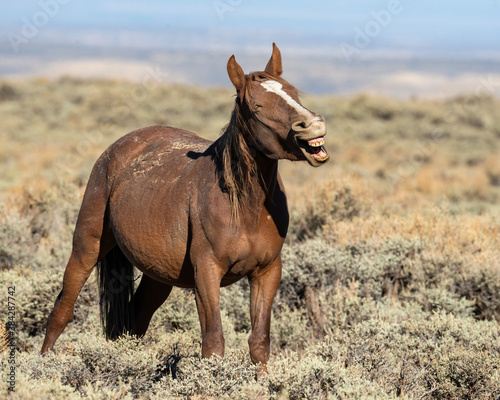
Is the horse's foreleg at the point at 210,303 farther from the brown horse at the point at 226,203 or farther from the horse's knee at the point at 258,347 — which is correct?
the horse's knee at the point at 258,347

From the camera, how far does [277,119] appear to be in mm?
3537

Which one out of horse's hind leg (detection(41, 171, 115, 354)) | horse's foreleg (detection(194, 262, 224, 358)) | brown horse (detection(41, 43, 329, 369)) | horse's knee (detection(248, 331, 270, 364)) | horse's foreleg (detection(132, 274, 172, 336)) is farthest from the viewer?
horse's foreleg (detection(132, 274, 172, 336))

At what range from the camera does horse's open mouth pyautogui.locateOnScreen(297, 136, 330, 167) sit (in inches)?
132

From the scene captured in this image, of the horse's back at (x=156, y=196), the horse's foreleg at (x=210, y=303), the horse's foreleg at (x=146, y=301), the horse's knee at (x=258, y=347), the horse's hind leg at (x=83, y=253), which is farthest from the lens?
the horse's foreleg at (x=146, y=301)

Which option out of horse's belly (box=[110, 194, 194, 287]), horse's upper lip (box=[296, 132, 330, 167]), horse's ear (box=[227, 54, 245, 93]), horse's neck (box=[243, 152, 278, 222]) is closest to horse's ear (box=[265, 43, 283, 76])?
horse's ear (box=[227, 54, 245, 93])

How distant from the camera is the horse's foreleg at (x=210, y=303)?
12.2ft

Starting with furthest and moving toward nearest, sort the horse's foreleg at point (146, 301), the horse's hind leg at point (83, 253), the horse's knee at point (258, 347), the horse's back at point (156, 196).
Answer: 1. the horse's foreleg at point (146, 301)
2. the horse's hind leg at point (83, 253)
3. the horse's back at point (156, 196)
4. the horse's knee at point (258, 347)

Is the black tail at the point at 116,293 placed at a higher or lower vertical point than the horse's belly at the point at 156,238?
lower

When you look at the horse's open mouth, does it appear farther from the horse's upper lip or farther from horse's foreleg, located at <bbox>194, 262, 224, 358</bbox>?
horse's foreleg, located at <bbox>194, 262, 224, 358</bbox>

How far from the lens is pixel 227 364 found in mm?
3633

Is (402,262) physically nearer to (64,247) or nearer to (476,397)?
(476,397)

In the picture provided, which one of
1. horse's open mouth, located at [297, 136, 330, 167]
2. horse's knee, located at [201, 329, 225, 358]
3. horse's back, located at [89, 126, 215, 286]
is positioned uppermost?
horse's open mouth, located at [297, 136, 330, 167]

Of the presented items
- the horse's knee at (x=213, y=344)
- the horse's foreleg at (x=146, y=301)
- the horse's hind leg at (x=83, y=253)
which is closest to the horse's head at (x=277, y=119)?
the horse's knee at (x=213, y=344)

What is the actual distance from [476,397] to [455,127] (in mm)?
24870
